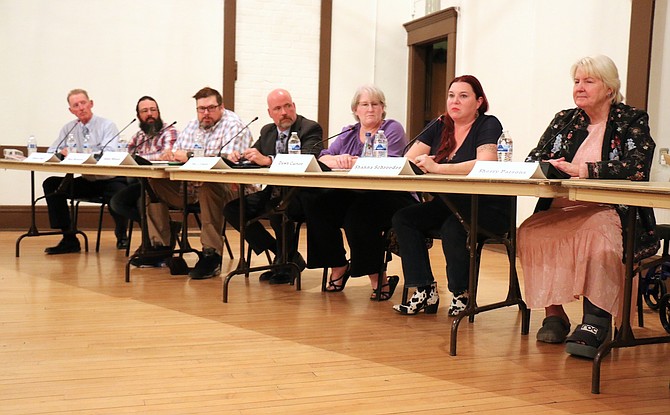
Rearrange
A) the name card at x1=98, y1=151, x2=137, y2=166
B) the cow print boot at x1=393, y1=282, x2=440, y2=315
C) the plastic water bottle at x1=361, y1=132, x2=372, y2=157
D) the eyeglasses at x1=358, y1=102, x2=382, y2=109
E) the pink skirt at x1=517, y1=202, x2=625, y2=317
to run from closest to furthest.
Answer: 1. the pink skirt at x1=517, y1=202, x2=625, y2=317
2. the cow print boot at x1=393, y1=282, x2=440, y2=315
3. the plastic water bottle at x1=361, y1=132, x2=372, y2=157
4. the eyeglasses at x1=358, y1=102, x2=382, y2=109
5. the name card at x1=98, y1=151, x2=137, y2=166

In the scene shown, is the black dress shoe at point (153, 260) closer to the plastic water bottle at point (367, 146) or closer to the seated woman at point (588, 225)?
the plastic water bottle at point (367, 146)

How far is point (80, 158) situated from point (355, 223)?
6.16 feet

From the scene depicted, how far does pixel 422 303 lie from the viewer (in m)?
3.16

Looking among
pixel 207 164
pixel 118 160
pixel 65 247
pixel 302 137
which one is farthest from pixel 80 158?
pixel 302 137

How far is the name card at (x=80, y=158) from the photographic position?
4195mm

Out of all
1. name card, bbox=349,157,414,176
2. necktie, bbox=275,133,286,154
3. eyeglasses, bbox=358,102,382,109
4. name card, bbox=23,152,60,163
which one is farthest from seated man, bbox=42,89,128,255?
name card, bbox=349,157,414,176

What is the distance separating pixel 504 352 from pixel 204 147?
7.75 feet

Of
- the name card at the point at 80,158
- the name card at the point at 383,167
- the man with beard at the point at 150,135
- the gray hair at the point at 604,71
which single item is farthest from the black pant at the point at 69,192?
the gray hair at the point at 604,71

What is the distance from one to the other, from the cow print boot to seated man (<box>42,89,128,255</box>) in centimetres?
248

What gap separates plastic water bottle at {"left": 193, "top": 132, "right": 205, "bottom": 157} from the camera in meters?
3.95

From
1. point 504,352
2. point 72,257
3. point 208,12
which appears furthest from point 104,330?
point 208,12

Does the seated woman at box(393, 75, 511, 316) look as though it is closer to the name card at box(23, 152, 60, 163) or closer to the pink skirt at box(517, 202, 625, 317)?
the pink skirt at box(517, 202, 625, 317)

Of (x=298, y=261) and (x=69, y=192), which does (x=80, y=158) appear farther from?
(x=298, y=261)

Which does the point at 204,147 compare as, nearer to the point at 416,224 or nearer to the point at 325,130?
the point at 416,224
